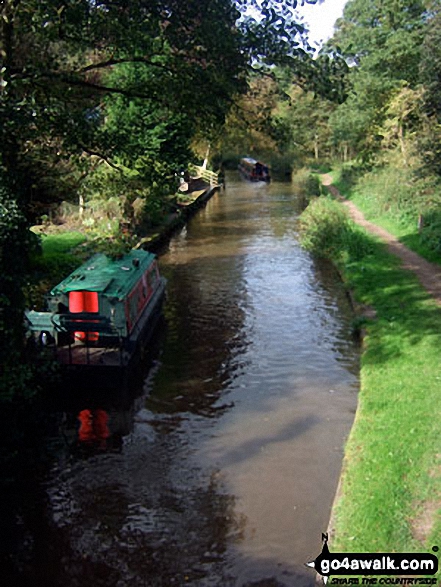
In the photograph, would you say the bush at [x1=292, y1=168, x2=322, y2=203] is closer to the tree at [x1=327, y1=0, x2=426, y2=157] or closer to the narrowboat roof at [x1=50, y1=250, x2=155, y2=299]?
the tree at [x1=327, y1=0, x2=426, y2=157]

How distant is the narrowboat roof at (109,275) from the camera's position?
12859 millimetres

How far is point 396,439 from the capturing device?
8.95 meters

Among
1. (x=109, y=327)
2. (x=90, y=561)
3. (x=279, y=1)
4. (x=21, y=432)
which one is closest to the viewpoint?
(x=90, y=561)

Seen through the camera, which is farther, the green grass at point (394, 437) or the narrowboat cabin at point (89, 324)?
the narrowboat cabin at point (89, 324)

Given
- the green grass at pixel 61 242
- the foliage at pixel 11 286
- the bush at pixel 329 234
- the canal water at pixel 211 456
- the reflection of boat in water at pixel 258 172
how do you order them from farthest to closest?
1. the reflection of boat in water at pixel 258 172
2. the bush at pixel 329 234
3. the green grass at pixel 61 242
4. the foliage at pixel 11 286
5. the canal water at pixel 211 456

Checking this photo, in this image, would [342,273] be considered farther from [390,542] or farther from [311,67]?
[390,542]

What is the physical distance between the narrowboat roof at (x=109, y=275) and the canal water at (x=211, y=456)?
2079 mm

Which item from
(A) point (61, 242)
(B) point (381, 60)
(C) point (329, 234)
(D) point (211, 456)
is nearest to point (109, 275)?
(D) point (211, 456)

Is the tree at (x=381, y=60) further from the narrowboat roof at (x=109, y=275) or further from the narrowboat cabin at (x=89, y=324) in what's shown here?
the narrowboat cabin at (x=89, y=324)

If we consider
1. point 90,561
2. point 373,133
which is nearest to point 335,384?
point 90,561

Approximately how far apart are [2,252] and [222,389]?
18.6 ft

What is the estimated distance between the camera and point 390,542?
6758 mm

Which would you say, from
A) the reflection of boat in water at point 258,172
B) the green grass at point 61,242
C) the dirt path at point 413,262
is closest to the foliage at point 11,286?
the green grass at point 61,242

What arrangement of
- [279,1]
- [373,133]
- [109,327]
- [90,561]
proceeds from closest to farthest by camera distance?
[90,561]
[279,1]
[109,327]
[373,133]
